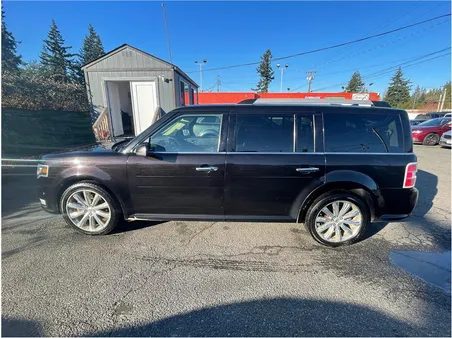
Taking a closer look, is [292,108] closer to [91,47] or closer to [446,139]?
[446,139]

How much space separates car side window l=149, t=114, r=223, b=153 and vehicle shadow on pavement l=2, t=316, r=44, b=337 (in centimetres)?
200

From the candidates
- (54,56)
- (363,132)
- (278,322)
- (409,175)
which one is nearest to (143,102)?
(363,132)

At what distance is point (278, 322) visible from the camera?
71.1 inches

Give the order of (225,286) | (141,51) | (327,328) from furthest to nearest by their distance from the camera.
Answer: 1. (141,51)
2. (225,286)
3. (327,328)

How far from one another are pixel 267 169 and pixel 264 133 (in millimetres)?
485

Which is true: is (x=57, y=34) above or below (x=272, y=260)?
above

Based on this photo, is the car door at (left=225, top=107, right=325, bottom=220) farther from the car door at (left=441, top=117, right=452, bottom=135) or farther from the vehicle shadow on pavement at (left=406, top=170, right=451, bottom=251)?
the car door at (left=441, top=117, right=452, bottom=135)

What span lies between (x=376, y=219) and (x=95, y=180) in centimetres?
386

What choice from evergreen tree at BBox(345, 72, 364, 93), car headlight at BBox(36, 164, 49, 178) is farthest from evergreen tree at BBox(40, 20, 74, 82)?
evergreen tree at BBox(345, 72, 364, 93)

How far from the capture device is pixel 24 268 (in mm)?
2420

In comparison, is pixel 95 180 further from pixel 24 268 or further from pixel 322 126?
pixel 322 126

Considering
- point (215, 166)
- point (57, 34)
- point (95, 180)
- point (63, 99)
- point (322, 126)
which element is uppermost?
point (57, 34)

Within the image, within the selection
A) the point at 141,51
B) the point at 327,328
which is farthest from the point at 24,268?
the point at 141,51

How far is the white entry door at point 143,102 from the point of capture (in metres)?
10.4
